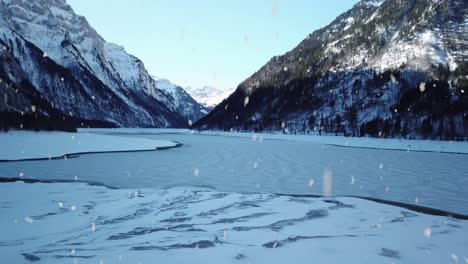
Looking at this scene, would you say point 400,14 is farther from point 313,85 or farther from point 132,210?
point 132,210

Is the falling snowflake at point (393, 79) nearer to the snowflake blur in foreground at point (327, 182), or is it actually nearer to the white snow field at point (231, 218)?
the snowflake blur in foreground at point (327, 182)

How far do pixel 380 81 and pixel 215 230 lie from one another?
124 metres

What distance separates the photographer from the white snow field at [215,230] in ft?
29.5

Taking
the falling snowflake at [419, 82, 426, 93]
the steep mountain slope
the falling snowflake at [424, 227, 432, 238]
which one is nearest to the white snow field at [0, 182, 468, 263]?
the falling snowflake at [424, 227, 432, 238]

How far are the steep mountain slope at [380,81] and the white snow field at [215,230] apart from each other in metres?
81.7

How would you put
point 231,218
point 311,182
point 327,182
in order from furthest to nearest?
point 327,182, point 311,182, point 231,218

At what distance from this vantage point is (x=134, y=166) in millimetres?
28297

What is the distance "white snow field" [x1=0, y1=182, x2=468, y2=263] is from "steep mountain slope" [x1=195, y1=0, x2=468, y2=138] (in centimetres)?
8168

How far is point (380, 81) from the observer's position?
405 ft

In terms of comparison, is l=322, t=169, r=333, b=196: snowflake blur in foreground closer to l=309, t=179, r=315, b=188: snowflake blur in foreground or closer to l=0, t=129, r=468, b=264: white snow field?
l=0, t=129, r=468, b=264: white snow field

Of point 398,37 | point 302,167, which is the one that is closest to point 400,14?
point 398,37

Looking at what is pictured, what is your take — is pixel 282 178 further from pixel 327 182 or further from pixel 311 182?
pixel 327 182

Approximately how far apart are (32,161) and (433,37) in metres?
132

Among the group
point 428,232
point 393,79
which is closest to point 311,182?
point 428,232
